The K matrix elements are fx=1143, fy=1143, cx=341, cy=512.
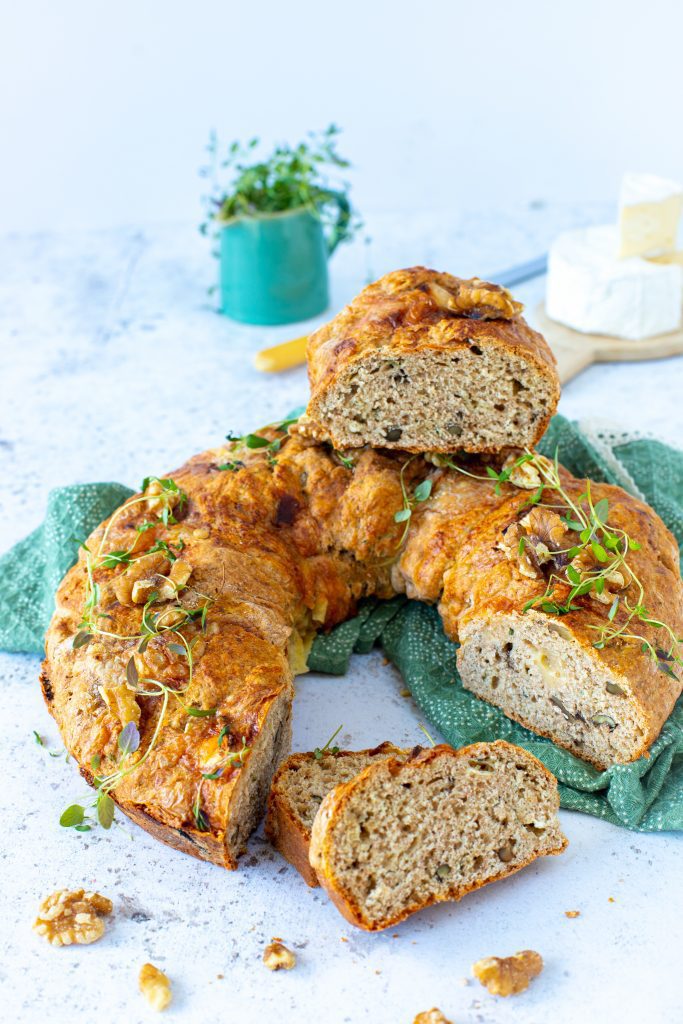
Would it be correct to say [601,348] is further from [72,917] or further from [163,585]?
[72,917]

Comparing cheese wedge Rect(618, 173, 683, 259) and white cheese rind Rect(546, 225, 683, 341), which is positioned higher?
cheese wedge Rect(618, 173, 683, 259)

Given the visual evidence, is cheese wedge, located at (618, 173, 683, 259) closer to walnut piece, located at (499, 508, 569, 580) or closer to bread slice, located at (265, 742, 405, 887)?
walnut piece, located at (499, 508, 569, 580)

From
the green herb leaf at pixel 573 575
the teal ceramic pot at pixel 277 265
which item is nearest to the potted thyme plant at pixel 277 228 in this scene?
the teal ceramic pot at pixel 277 265

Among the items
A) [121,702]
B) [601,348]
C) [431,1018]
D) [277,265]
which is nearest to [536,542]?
[121,702]

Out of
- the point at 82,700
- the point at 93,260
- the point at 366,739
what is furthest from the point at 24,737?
the point at 93,260

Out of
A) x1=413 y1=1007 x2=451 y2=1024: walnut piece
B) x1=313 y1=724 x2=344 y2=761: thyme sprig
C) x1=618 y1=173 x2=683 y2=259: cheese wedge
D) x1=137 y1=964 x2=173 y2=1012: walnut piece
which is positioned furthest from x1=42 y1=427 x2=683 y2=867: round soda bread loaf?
x1=618 y1=173 x2=683 y2=259: cheese wedge

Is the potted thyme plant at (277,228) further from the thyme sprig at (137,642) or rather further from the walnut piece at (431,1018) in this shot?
the walnut piece at (431,1018)

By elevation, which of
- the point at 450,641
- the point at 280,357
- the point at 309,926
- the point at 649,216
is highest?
the point at 649,216

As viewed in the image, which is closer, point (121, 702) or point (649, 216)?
point (121, 702)

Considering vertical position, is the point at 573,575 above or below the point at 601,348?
above
